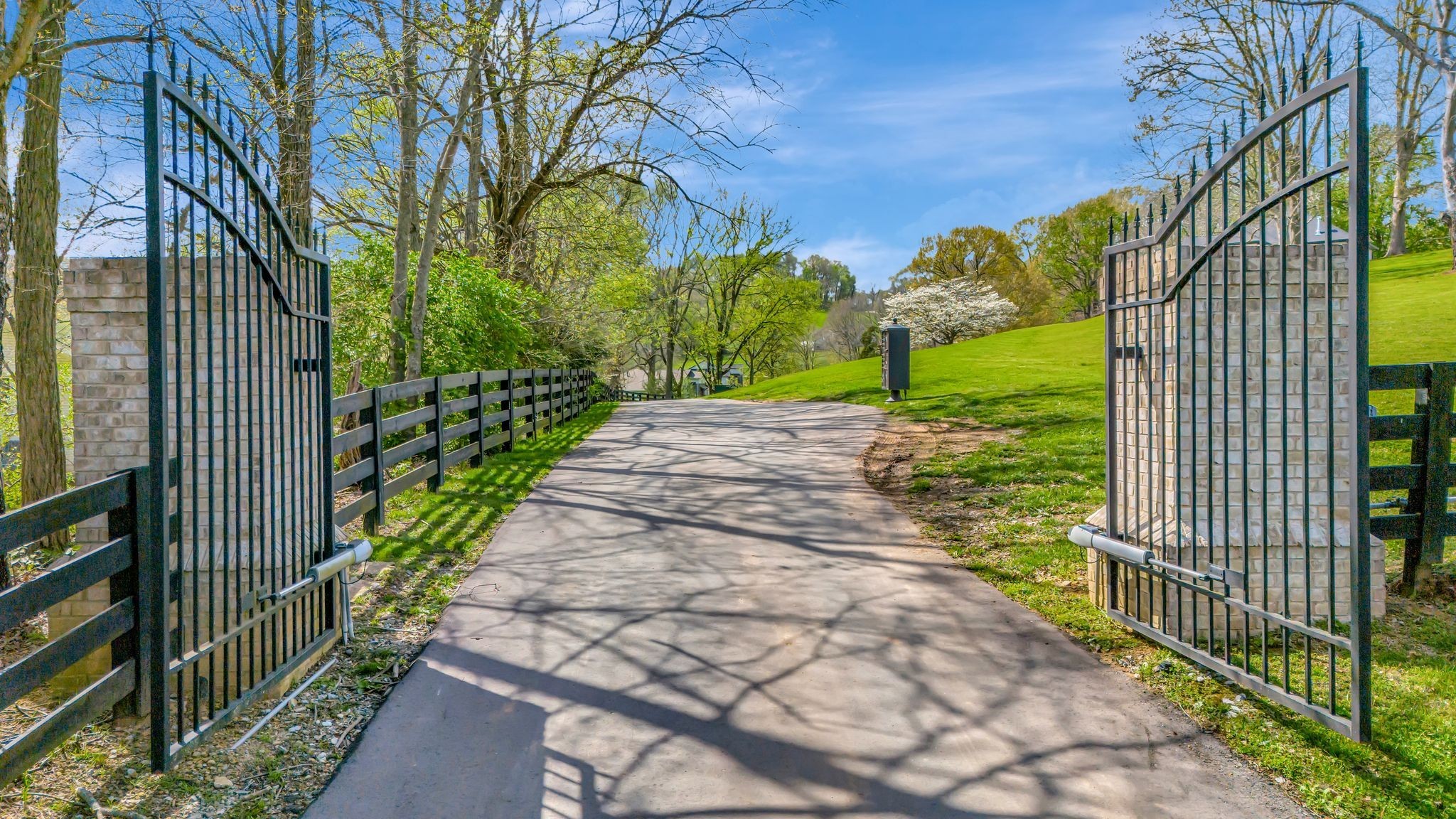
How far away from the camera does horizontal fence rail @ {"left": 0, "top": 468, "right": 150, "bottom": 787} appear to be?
8.63 ft

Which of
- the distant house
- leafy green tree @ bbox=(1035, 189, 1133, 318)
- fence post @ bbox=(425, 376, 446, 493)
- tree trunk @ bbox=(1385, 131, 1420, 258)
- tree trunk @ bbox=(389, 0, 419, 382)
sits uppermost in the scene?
leafy green tree @ bbox=(1035, 189, 1133, 318)

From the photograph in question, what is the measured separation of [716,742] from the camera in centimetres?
338

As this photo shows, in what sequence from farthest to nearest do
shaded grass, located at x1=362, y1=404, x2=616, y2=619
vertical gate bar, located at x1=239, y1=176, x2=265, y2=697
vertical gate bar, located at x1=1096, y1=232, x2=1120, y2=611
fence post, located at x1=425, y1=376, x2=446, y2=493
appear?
fence post, located at x1=425, y1=376, x2=446, y2=493, shaded grass, located at x1=362, y1=404, x2=616, y2=619, vertical gate bar, located at x1=1096, y1=232, x2=1120, y2=611, vertical gate bar, located at x1=239, y1=176, x2=265, y2=697

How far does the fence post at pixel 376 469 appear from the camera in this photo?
6.91m

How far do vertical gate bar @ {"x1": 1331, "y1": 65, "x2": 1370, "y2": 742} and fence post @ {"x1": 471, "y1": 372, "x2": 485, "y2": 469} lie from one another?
28.7 feet

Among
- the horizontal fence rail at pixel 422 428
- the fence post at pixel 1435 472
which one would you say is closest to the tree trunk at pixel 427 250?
the horizontal fence rail at pixel 422 428

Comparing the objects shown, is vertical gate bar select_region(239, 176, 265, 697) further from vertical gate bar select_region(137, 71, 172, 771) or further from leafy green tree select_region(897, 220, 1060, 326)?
leafy green tree select_region(897, 220, 1060, 326)

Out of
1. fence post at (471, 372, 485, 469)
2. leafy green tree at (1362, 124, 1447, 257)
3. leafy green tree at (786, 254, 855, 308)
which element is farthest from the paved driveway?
leafy green tree at (786, 254, 855, 308)

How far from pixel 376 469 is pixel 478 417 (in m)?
3.25

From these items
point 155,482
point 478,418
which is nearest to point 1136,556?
point 155,482

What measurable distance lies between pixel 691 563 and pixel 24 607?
3.91 m

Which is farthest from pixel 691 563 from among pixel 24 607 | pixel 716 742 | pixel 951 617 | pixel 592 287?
pixel 592 287

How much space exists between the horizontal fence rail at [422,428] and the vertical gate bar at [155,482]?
2339 mm

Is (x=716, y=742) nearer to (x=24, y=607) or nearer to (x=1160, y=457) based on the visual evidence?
(x=24, y=607)
